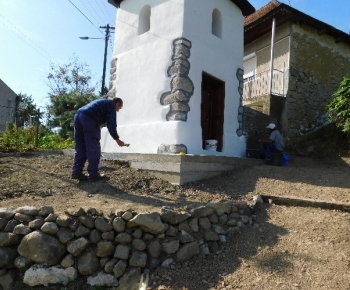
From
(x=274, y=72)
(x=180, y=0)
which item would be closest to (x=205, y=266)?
(x=180, y=0)

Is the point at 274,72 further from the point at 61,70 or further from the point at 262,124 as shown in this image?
the point at 61,70

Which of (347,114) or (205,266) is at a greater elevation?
(347,114)

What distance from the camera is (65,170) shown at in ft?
17.0

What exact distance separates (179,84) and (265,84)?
5.73m

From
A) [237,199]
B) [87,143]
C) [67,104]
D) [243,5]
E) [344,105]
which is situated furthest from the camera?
[67,104]

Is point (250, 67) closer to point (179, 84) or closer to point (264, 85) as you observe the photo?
point (264, 85)

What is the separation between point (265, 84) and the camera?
10.3 meters

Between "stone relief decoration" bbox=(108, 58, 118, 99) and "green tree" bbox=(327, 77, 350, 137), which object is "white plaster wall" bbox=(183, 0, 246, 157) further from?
"green tree" bbox=(327, 77, 350, 137)

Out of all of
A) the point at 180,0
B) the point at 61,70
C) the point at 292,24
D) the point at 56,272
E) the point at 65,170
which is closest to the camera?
the point at 56,272

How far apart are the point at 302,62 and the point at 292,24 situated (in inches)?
53.1

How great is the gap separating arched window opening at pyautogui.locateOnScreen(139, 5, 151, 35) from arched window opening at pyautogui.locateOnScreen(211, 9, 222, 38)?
60.6 inches

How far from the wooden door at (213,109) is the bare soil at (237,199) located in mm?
1478

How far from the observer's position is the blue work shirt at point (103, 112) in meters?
4.52

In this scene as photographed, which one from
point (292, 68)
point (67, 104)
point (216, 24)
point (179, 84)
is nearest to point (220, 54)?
point (216, 24)
